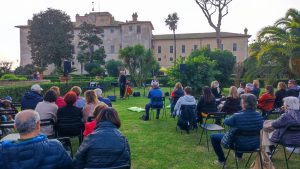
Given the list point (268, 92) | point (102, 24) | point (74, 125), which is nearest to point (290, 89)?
point (268, 92)

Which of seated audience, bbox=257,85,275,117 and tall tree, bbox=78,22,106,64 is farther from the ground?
tall tree, bbox=78,22,106,64

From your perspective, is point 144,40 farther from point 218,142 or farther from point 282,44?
point 218,142

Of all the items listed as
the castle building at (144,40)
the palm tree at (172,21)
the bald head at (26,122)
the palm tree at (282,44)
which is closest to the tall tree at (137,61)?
the palm tree at (282,44)

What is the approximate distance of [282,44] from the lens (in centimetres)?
1412

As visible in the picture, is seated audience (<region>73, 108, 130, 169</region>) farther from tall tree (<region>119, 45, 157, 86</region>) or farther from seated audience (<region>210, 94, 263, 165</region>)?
tall tree (<region>119, 45, 157, 86</region>)

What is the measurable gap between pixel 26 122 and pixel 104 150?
851 millimetres

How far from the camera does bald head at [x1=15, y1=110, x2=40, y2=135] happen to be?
322cm

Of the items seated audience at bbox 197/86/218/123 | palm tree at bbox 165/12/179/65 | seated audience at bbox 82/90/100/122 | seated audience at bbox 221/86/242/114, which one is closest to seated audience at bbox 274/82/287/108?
seated audience at bbox 221/86/242/114

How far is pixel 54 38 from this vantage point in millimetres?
50219

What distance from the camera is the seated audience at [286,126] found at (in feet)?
18.1

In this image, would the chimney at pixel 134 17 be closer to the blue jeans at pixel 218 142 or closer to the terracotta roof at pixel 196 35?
the terracotta roof at pixel 196 35

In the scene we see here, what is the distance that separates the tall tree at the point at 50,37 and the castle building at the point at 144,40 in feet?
32.5

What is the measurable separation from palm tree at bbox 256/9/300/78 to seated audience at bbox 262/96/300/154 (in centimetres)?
856

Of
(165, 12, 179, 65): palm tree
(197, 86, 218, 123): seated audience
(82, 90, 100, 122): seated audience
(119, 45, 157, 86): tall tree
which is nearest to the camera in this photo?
(82, 90, 100, 122): seated audience
